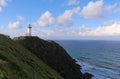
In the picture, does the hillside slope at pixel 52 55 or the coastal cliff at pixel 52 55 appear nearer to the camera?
the coastal cliff at pixel 52 55

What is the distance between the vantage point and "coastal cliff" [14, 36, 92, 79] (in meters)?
59.2

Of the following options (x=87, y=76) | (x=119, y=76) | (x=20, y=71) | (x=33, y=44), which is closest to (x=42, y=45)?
(x=33, y=44)

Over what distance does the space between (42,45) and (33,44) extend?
3436 mm

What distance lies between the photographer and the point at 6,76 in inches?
675

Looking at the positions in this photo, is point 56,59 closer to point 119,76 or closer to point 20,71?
point 119,76

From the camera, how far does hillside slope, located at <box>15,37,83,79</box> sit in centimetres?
5938

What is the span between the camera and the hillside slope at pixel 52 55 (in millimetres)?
59375

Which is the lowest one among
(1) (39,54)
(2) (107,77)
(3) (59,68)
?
(2) (107,77)

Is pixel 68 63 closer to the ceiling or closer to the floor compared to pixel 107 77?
closer to the ceiling

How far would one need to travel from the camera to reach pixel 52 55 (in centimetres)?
6425

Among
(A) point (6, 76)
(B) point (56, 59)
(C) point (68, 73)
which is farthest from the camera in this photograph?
(B) point (56, 59)

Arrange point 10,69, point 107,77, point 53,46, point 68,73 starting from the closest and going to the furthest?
point 10,69
point 68,73
point 53,46
point 107,77

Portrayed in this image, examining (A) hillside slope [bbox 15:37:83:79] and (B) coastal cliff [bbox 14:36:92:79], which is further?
(A) hillside slope [bbox 15:37:83:79]

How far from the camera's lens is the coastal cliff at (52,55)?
2333 inches
